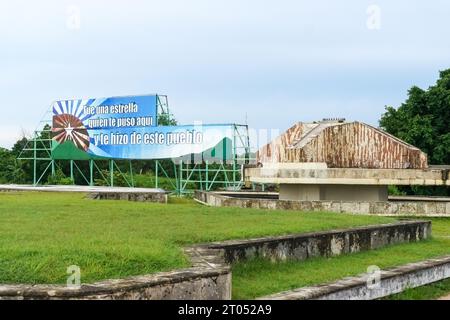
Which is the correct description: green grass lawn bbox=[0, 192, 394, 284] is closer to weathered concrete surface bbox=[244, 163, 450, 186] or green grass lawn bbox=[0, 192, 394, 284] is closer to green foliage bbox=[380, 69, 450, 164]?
weathered concrete surface bbox=[244, 163, 450, 186]

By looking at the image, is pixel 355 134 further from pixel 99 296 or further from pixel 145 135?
pixel 145 135

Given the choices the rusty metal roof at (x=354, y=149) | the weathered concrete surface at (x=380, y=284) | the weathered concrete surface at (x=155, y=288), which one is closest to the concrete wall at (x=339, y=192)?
the rusty metal roof at (x=354, y=149)

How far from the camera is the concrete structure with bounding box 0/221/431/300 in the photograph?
18.6ft

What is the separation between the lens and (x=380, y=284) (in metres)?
8.20

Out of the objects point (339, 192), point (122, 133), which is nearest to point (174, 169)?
point (122, 133)

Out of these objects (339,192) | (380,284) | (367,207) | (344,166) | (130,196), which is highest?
(344,166)

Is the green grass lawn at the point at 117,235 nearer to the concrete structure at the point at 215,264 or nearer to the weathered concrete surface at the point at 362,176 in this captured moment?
the concrete structure at the point at 215,264

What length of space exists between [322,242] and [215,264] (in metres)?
3.26

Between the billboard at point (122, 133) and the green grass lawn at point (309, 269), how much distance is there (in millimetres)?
19759

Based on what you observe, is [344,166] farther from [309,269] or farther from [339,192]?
[309,269]

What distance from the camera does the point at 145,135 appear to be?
3278 centimetres

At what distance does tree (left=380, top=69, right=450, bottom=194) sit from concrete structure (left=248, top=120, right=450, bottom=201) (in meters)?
8.10

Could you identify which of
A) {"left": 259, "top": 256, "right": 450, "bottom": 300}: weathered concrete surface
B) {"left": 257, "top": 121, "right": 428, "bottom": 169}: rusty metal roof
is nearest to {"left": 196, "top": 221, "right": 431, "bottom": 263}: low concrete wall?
{"left": 259, "top": 256, "right": 450, "bottom": 300}: weathered concrete surface

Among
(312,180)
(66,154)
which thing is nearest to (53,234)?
(312,180)
